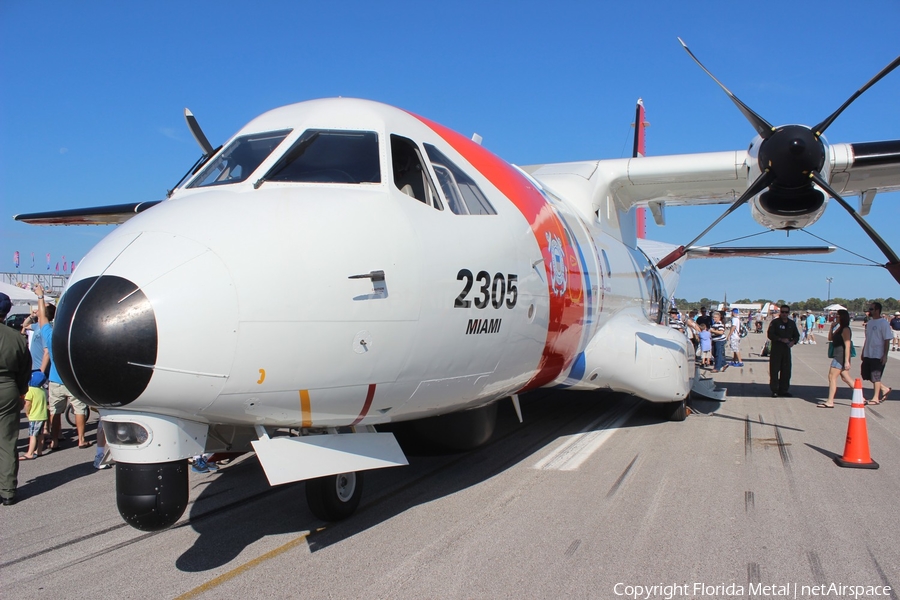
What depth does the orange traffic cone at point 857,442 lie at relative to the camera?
6.52 metres

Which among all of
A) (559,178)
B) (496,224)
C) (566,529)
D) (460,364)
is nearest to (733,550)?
(566,529)

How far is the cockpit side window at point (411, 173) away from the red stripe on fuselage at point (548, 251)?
1.86ft

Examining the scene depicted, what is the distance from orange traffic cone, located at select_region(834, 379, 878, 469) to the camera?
652 centimetres

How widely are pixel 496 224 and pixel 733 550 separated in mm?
2729

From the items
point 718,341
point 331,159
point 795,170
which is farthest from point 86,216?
point 718,341

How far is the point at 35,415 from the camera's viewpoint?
289 inches

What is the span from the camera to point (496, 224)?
493cm

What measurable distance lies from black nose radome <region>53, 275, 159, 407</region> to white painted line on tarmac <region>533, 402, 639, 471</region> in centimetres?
424

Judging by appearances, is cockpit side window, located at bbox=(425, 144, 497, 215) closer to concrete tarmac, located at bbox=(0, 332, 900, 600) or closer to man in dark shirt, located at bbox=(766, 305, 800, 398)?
concrete tarmac, located at bbox=(0, 332, 900, 600)

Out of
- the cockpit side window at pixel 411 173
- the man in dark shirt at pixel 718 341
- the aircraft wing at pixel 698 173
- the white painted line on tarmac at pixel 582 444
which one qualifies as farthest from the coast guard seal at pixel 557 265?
the man in dark shirt at pixel 718 341

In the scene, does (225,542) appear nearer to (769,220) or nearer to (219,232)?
(219,232)

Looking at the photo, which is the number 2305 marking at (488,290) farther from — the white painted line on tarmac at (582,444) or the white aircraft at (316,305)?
the white painted line on tarmac at (582,444)

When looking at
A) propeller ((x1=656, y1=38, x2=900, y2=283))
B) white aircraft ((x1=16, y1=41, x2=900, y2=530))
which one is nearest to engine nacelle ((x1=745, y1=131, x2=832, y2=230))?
propeller ((x1=656, y1=38, x2=900, y2=283))

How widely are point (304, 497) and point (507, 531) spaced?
184 cm
